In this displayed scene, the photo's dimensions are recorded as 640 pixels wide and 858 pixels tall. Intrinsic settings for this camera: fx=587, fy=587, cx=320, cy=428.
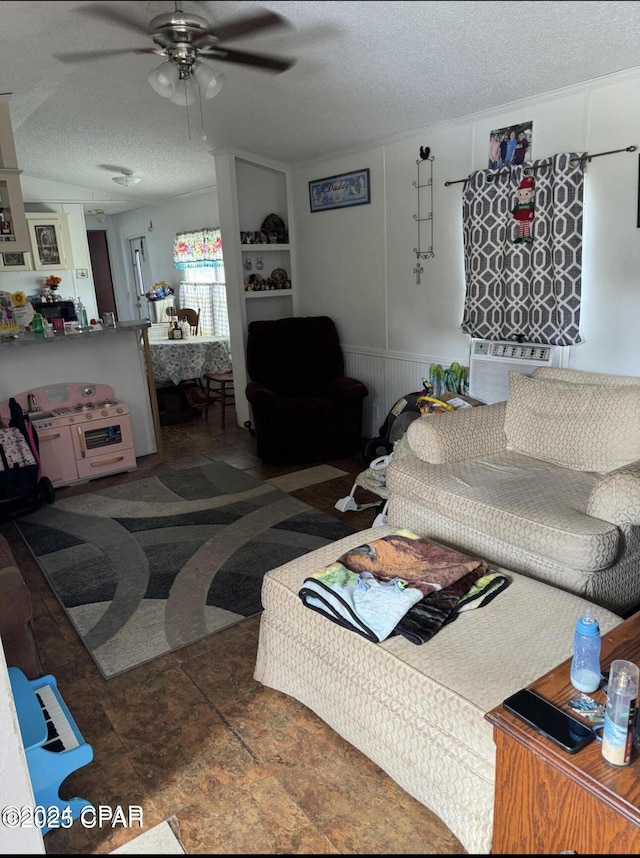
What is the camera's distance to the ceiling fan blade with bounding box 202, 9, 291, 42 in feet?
1.58

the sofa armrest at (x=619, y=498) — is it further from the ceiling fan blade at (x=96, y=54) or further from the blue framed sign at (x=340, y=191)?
the blue framed sign at (x=340, y=191)

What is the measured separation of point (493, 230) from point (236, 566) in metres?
2.24

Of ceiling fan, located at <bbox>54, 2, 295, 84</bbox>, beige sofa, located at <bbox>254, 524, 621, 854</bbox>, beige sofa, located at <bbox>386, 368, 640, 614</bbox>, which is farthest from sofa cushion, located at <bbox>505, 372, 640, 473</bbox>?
ceiling fan, located at <bbox>54, 2, 295, 84</bbox>

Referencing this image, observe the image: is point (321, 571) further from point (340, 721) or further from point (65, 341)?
point (65, 341)

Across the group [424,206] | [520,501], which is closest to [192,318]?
[424,206]

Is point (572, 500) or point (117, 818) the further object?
point (572, 500)

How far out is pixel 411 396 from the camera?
12.0 ft

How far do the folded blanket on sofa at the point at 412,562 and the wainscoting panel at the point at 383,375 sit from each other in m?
2.20

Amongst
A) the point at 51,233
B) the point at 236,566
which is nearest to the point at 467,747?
the point at 236,566

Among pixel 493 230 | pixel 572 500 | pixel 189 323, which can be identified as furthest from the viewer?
pixel 189 323

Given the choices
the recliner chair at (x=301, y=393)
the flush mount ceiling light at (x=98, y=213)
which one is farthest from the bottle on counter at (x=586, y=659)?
the flush mount ceiling light at (x=98, y=213)

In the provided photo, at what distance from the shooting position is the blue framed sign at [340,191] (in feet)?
13.1

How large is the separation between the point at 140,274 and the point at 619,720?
A: 8372mm

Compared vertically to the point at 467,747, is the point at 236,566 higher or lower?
lower
